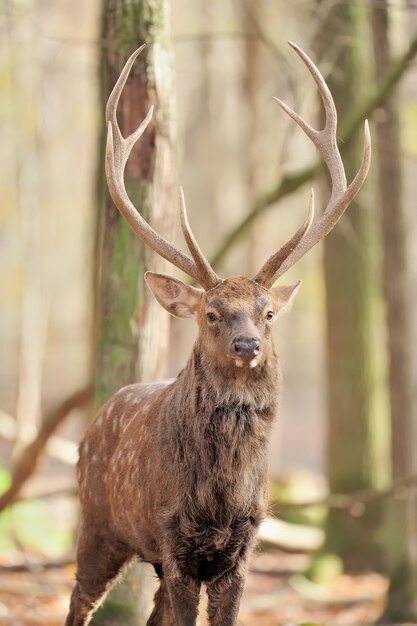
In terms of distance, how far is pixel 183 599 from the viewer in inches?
231

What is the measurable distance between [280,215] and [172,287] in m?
27.4

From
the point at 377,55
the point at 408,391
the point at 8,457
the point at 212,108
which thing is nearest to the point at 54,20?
the point at 212,108

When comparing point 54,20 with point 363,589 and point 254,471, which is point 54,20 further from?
point 254,471

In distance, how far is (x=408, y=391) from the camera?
10.4 metres

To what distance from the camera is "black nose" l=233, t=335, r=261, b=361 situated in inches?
220

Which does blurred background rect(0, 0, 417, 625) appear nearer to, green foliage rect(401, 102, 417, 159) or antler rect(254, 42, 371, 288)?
green foliage rect(401, 102, 417, 159)

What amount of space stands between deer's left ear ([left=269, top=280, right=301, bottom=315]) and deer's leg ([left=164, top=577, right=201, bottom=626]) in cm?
162

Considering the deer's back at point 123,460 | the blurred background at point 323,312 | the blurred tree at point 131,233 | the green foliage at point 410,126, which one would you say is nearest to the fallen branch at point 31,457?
the blurred background at point 323,312

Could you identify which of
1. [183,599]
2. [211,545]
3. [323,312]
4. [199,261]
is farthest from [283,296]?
[323,312]

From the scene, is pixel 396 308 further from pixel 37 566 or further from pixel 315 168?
pixel 37 566

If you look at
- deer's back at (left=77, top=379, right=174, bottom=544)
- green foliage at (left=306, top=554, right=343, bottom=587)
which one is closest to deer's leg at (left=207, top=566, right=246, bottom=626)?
deer's back at (left=77, top=379, right=174, bottom=544)

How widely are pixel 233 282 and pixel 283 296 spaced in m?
0.47

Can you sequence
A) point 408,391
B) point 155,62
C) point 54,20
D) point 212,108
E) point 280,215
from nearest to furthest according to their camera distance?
point 155,62 → point 408,391 → point 54,20 → point 212,108 → point 280,215

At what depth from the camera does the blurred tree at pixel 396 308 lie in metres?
9.77
